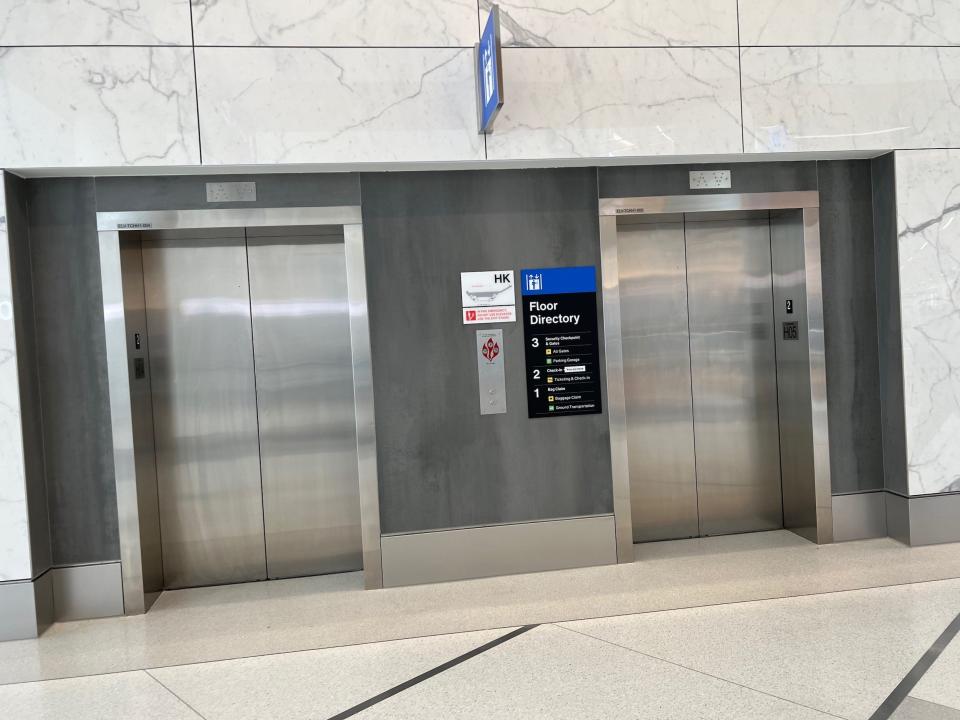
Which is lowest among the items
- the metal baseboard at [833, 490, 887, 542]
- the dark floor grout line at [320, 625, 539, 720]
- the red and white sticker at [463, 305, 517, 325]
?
the dark floor grout line at [320, 625, 539, 720]

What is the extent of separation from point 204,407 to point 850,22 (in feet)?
16.5

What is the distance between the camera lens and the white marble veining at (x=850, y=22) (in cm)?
509

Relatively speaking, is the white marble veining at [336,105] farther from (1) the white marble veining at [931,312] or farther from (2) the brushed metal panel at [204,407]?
(1) the white marble veining at [931,312]

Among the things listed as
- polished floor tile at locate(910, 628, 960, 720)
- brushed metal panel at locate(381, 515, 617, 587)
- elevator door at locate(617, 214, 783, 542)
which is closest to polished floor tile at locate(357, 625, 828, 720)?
polished floor tile at locate(910, 628, 960, 720)

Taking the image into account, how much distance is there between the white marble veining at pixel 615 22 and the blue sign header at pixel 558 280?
1417 millimetres

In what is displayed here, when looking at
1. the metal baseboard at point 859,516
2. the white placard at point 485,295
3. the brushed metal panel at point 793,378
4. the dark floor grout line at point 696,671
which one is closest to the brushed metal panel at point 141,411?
the white placard at point 485,295

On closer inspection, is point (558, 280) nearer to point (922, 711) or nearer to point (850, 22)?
point (850, 22)

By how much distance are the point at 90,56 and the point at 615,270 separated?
343cm

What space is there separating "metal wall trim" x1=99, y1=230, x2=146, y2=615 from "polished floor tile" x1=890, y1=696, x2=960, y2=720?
413 cm

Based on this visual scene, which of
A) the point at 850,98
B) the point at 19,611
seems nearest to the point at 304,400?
the point at 19,611

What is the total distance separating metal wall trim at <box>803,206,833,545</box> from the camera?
17.8 feet

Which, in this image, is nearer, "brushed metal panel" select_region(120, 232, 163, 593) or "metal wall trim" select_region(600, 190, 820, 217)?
"brushed metal panel" select_region(120, 232, 163, 593)

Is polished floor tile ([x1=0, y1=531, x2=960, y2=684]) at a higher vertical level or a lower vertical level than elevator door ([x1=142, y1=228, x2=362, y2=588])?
lower

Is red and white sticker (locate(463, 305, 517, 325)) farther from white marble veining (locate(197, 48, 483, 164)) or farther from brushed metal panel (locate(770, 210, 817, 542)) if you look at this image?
brushed metal panel (locate(770, 210, 817, 542))
